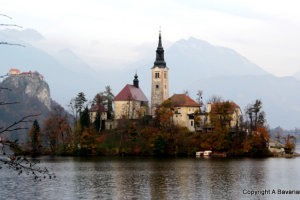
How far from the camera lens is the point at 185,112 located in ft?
340

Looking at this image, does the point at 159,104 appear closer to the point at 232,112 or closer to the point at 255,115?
the point at 232,112

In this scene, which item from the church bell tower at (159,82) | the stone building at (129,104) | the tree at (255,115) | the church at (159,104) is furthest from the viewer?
the church bell tower at (159,82)

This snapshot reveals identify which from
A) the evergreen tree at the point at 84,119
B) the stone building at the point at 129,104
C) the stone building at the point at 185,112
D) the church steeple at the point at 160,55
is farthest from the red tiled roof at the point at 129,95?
the stone building at the point at 185,112

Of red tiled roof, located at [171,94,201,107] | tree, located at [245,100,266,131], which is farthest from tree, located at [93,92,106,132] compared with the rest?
tree, located at [245,100,266,131]

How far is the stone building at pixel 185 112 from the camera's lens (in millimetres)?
102438

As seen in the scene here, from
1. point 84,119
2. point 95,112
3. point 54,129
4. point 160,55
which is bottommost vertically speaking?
point 54,129

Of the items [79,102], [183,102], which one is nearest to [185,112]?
[183,102]

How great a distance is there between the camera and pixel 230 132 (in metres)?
92.3

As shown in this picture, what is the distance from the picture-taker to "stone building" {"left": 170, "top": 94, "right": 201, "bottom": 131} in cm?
10244

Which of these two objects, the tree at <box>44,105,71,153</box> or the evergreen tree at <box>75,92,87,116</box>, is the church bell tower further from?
the tree at <box>44,105,71,153</box>

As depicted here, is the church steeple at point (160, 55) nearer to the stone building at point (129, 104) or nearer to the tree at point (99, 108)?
the stone building at point (129, 104)

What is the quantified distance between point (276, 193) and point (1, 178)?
1101 inches

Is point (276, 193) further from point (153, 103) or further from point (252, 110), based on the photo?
point (153, 103)

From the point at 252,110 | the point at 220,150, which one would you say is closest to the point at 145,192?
the point at 220,150
